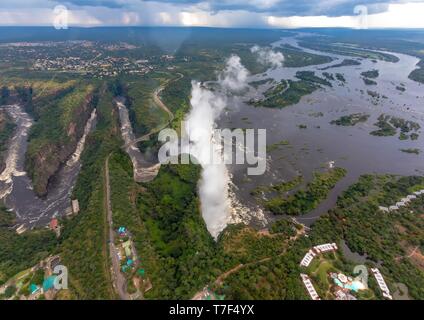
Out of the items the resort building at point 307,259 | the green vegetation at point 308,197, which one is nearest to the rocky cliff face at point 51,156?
the green vegetation at point 308,197

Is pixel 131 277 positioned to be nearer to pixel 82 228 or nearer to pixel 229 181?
pixel 82 228

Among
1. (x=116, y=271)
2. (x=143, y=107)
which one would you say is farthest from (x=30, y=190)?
(x=143, y=107)

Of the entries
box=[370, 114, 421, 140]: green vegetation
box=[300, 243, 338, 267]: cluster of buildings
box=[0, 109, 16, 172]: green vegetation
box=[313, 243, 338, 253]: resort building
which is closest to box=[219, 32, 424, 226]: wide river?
box=[370, 114, 421, 140]: green vegetation

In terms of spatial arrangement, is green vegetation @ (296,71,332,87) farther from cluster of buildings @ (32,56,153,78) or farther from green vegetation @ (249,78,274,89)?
cluster of buildings @ (32,56,153,78)

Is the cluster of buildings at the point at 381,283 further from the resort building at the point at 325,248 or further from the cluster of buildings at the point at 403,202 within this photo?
the cluster of buildings at the point at 403,202

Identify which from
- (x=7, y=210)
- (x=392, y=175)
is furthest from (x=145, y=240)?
(x=392, y=175)

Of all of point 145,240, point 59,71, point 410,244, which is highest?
point 59,71

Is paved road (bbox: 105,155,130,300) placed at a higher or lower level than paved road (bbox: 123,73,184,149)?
lower
